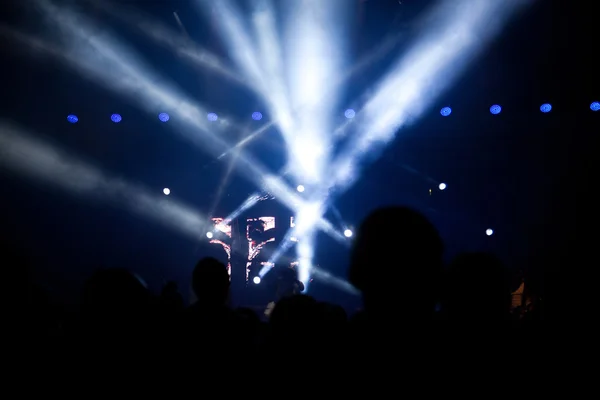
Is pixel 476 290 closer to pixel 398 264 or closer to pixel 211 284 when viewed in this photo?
pixel 398 264

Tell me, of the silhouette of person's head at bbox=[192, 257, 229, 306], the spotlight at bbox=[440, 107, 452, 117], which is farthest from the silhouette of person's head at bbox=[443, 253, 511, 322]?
the spotlight at bbox=[440, 107, 452, 117]

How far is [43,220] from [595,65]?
11468 millimetres

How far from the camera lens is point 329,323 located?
217 cm

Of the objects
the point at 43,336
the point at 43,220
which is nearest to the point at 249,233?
the point at 43,220

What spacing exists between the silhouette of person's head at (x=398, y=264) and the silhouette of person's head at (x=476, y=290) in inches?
18.5

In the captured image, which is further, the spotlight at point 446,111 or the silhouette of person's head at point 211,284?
the spotlight at point 446,111

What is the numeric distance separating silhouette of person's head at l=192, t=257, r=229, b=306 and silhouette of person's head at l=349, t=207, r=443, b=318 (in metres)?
1.61

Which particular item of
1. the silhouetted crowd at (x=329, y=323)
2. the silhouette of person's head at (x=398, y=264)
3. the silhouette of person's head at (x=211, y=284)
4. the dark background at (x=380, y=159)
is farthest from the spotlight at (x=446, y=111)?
the silhouette of person's head at (x=398, y=264)

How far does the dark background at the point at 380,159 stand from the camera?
8.16 meters

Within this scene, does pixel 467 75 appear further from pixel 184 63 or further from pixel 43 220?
pixel 43 220

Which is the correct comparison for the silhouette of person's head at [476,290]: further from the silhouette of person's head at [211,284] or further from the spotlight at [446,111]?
the spotlight at [446,111]

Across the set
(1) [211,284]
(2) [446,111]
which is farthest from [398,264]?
(2) [446,111]

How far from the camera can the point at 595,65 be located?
779cm

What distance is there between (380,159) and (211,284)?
6.93 metres
